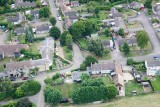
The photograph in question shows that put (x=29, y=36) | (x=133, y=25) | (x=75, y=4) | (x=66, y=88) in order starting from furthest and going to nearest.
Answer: (x=75, y=4)
(x=133, y=25)
(x=29, y=36)
(x=66, y=88)

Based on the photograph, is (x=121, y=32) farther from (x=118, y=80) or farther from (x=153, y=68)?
(x=118, y=80)

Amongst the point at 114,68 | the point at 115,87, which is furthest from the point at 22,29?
the point at 115,87

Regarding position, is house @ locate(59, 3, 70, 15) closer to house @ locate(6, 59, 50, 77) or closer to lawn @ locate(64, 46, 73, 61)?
lawn @ locate(64, 46, 73, 61)

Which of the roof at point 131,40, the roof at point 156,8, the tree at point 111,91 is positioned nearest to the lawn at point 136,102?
the tree at point 111,91

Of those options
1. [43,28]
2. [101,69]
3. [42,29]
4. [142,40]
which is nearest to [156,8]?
[142,40]

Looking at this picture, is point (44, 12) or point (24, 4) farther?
point (24, 4)

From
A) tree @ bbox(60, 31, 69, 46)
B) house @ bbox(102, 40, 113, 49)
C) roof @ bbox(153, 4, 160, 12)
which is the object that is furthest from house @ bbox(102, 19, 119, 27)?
tree @ bbox(60, 31, 69, 46)

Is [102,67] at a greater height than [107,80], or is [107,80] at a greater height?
[102,67]

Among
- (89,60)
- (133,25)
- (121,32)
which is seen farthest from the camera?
(133,25)

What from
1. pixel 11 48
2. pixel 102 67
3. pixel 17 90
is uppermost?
pixel 11 48
